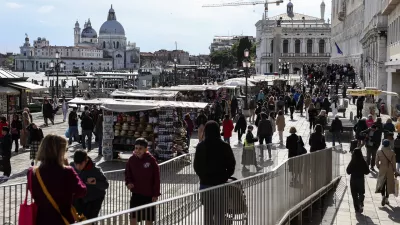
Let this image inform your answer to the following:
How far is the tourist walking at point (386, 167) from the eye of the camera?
12320 millimetres

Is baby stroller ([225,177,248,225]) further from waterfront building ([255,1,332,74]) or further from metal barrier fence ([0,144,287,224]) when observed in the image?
waterfront building ([255,1,332,74])

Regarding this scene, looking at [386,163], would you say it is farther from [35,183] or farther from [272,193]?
[35,183]

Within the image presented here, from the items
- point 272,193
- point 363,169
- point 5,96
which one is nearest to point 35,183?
point 272,193

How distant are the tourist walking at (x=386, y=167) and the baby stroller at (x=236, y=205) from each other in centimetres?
518

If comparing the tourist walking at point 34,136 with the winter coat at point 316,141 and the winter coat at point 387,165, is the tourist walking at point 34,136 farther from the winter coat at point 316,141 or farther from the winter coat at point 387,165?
the winter coat at point 387,165

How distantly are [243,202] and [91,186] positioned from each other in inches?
72.9

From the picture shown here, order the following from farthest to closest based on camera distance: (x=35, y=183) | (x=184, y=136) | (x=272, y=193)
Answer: (x=184, y=136), (x=272, y=193), (x=35, y=183)

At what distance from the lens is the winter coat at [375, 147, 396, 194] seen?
1232cm

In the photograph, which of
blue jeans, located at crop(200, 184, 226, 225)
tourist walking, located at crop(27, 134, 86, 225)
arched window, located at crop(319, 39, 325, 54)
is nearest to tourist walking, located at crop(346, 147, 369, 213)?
blue jeans, located at crop(200, 184, 226, 225)

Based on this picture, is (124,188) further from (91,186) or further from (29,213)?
(29,213)

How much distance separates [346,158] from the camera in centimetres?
1888

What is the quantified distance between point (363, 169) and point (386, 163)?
0.74 meters

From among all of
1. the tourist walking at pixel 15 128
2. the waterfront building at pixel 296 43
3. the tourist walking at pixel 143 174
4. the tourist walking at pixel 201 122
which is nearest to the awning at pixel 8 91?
the tourist walking at pixel 15 128

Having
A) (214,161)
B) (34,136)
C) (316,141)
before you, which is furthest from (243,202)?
(34,136)
